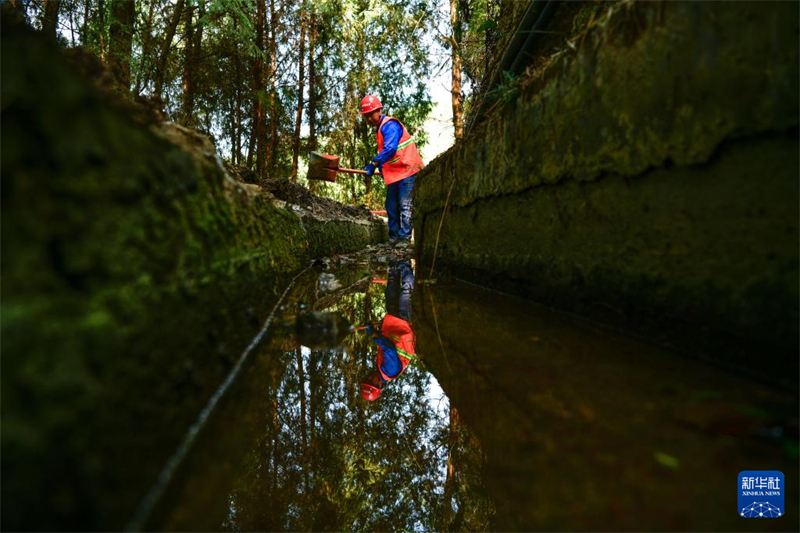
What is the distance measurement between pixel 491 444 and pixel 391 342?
3.21ft

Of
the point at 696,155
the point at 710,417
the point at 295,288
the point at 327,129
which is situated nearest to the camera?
the point at 710,417

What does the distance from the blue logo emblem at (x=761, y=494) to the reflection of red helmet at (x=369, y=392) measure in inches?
38.0

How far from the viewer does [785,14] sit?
1.11 m

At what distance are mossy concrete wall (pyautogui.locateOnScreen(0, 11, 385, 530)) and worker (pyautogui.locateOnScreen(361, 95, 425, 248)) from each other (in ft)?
16.8

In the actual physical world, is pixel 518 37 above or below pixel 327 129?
below

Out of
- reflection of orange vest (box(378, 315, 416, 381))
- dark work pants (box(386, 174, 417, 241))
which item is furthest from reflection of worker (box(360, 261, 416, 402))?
dark work pants (box(386, 174, 417, 241))

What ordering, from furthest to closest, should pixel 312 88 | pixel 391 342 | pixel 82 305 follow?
pixel 312 88, pixel 391 342, pixel 82 305

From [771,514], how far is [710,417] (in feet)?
1.14

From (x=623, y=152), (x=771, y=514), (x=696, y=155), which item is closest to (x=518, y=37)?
(x=623, y=152)

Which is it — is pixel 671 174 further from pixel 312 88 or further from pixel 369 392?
pixel 312 88

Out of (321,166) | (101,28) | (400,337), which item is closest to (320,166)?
(321,166)

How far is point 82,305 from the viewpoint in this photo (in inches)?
26.2

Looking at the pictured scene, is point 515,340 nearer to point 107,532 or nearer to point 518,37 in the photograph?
point 107,532

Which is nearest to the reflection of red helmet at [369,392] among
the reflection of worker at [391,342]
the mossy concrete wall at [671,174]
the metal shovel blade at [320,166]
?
the reflection of worker at [391,342]
